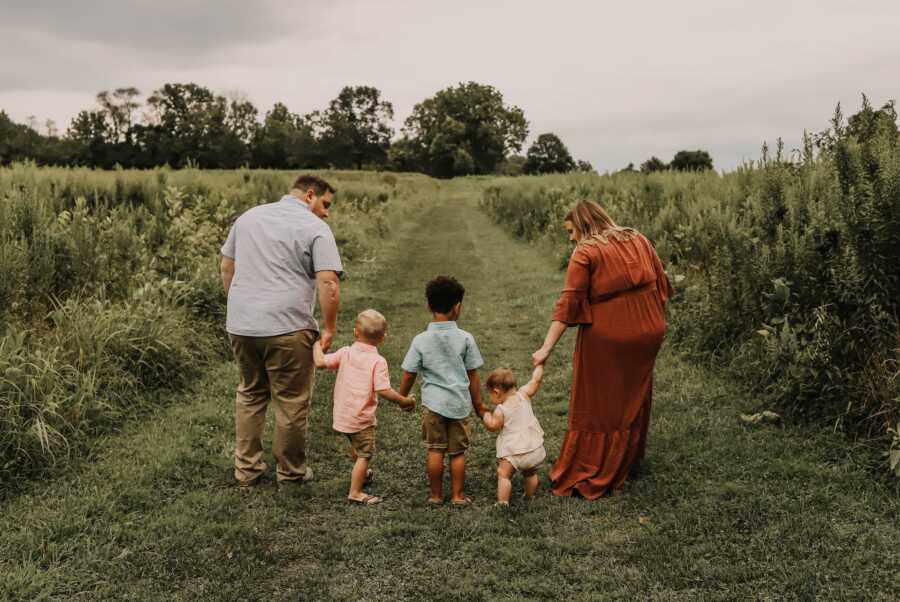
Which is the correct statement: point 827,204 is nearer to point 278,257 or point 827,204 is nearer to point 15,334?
point 278,257

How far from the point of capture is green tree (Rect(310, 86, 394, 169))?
334ft

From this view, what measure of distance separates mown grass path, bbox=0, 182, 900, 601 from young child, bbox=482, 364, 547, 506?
278 mm

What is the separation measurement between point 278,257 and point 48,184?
806 centimetres

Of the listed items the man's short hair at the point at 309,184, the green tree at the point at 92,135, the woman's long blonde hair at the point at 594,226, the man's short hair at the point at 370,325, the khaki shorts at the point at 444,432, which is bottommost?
the khaki shorts at the point at 444,432

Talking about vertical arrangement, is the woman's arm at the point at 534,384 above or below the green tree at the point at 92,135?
below

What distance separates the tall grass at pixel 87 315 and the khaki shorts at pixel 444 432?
2.88 meters

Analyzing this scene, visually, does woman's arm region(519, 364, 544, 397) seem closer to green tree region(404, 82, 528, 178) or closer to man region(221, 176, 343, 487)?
man region(221, 176, 343, 487)

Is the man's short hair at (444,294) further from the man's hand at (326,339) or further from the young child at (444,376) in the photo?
the man's hand at (326,339)

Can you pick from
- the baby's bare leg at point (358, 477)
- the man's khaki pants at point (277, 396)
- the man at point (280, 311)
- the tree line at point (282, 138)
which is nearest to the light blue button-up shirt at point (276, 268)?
the man at point (280, 311)

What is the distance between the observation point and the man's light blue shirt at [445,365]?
4723mm

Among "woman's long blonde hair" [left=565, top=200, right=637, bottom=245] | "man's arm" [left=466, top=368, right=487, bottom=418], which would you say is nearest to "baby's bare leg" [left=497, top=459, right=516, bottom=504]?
"man's arm" [left=466, top=368, right=487, bottom=418]

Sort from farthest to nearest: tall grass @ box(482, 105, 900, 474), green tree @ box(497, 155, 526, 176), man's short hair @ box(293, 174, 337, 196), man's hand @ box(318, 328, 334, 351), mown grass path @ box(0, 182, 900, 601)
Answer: green tree @ box(497, 155, 526, 176), tall grass @ box(482, 105, 900, 474), man's short hair @ box(293, 174, 337, 196), man's hand @ box(318, 328, 334, 351), mown grass path @ box(0, 182, 900, 601)

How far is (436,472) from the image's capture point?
4832 mm

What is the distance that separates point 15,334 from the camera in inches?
250
